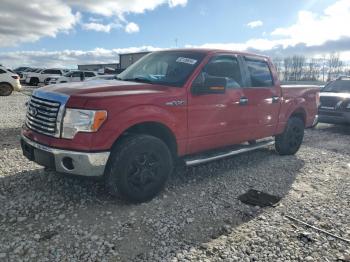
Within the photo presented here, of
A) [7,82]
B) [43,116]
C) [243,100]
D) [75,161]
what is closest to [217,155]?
[243,100]

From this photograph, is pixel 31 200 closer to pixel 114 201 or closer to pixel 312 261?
pixel 114 201

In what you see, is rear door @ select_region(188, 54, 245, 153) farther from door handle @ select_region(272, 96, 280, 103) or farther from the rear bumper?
the rear bumper

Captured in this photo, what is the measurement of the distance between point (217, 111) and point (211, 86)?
0.51 m

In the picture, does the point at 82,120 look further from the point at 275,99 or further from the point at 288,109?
the point at 288,109

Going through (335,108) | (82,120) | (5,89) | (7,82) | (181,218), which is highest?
(7,82)

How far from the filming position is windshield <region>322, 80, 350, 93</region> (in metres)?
11.2

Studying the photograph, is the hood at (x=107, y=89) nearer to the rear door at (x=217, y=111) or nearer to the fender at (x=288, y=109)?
the rear door at (x=217, y=111)

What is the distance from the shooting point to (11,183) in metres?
4.62

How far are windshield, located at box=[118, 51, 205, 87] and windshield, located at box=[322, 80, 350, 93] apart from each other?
26.5 ft

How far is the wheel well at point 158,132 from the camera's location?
4.14 m

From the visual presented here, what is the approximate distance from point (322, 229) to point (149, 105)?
2.39m

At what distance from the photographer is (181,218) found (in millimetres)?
3906

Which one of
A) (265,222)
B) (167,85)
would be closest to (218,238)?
(265,222)

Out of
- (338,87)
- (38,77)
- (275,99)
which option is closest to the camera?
(275,99)
